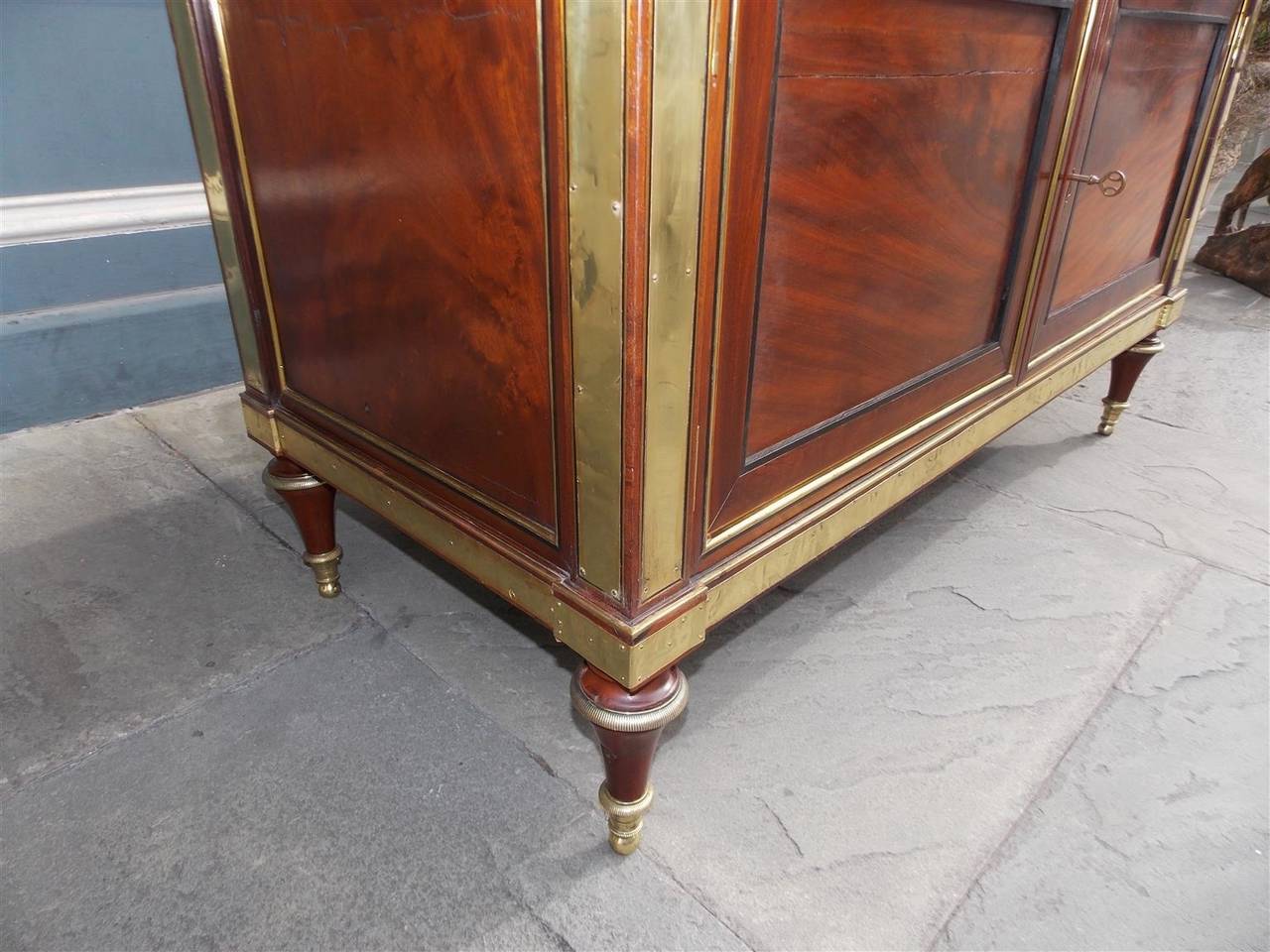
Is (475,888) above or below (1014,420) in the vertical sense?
below

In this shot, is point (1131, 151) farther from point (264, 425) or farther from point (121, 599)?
point (121, 599)

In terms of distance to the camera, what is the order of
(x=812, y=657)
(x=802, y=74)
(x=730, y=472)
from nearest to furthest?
(x=802, y=74) < (x=730, y=472) < (x=812, y=657)

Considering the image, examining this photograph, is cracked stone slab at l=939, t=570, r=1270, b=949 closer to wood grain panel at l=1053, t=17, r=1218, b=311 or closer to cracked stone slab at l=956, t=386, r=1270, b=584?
cracked stone slab at l=956, t=386, r=1270, b=584

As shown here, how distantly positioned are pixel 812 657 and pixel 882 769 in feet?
0.77

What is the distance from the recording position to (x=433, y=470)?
1.00 metres

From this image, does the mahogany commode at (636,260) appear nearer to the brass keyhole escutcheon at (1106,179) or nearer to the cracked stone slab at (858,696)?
the brass keyhole escutcheon at (1106,179)

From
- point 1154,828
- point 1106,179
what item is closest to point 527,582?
point 1154,828

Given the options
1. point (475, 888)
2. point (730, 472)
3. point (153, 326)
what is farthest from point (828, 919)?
point (153, 326)

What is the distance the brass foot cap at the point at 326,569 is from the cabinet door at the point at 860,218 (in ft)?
2.56

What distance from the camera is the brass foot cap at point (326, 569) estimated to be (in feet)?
4.59

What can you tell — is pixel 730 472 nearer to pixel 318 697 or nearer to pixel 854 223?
pixel 854 223

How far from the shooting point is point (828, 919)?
3.10ft

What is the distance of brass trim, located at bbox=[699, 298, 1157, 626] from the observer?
92cm

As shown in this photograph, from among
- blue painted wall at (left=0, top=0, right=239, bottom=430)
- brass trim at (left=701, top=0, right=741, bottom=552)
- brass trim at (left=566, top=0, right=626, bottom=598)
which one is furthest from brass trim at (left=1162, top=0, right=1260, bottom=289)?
blue painted wall at (left=0, top=0, right=239, bottom=430)
